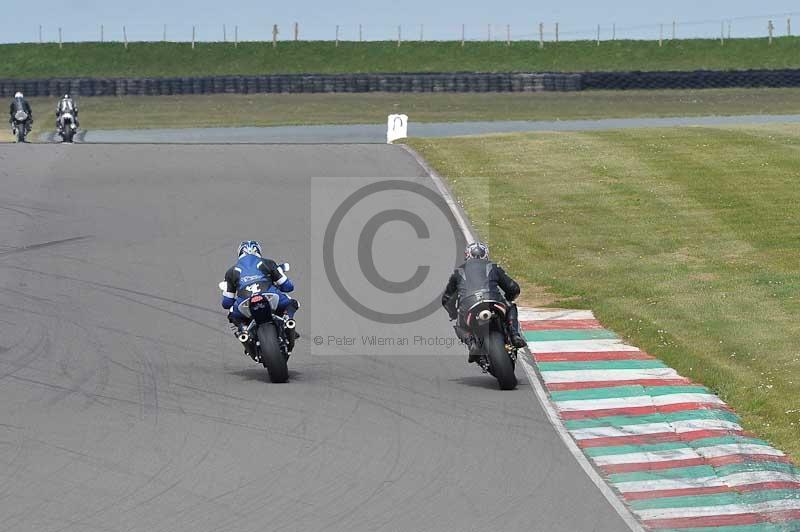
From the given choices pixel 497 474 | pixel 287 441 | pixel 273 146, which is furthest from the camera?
pixel 273 146

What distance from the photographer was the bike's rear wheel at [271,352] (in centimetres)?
1460

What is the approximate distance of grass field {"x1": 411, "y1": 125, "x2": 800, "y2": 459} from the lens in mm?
16609

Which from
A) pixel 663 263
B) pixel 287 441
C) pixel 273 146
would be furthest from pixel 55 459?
pixel 273 146

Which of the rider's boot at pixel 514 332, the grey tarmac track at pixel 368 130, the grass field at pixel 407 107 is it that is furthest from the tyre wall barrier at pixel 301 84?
the rider's boot at pixel 514 332

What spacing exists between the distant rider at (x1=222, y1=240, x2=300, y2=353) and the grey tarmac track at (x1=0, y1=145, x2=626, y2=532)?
74 cm

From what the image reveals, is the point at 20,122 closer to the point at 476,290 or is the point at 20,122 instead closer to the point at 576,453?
the point at 476,290

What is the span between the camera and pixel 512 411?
1367 centimetres

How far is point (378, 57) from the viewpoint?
262 ft

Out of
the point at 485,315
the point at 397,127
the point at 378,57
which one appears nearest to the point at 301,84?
Answer: the point at 378,57

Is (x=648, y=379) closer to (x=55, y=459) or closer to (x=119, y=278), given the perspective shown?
(x=55, y=459)

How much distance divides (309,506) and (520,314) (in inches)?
346

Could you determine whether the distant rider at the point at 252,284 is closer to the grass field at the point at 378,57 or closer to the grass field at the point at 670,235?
the grass field at the point at 670,235

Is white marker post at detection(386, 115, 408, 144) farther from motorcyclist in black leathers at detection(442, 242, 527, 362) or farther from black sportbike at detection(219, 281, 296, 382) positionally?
black sportbike at detection(219, 281, 296, 382)

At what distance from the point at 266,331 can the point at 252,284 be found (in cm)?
62
